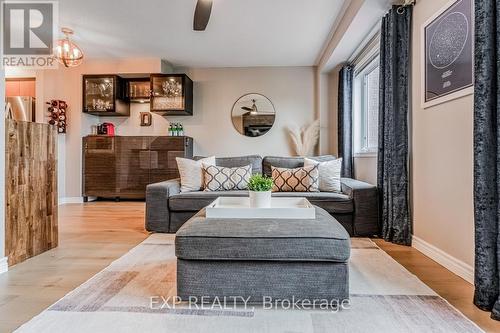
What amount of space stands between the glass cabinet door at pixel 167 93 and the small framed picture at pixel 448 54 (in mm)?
4047

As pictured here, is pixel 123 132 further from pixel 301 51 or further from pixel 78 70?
pixel 301 51

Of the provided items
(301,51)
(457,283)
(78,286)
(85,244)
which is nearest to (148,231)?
(85,244)

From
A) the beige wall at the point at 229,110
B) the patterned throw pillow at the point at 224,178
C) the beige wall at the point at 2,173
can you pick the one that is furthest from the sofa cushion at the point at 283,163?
the beige wall at the point at 2,173

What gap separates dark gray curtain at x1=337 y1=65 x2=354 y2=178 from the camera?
527 centimetres

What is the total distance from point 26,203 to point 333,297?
2.48 m

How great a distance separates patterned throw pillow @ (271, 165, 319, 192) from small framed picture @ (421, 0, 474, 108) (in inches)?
56.2

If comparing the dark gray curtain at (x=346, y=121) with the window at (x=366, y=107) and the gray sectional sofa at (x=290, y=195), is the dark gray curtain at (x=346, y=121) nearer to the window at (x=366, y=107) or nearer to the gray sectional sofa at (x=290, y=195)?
the window at (x=366, y=107)

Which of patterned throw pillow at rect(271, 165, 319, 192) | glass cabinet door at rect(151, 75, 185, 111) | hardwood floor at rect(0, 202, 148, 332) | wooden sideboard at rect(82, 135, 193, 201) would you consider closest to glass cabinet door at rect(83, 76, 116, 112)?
wooden sideboard at rect(82, 135, 193, 201)

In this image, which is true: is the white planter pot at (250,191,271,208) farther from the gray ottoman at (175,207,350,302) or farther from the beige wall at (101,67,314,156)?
the beige wall at (101,67,314,156)

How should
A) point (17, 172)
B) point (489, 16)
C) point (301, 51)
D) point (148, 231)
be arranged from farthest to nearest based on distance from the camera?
1. point (301, 51)
2. point (148, 231)
3. point (17, 172)
4. point (489, 16)

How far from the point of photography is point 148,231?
3682 mm

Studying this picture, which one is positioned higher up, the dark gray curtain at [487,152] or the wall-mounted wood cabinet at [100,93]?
the wall-mounted wood cabinet at [100,93]

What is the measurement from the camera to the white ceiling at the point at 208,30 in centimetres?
389

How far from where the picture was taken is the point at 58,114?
19.5 feet
